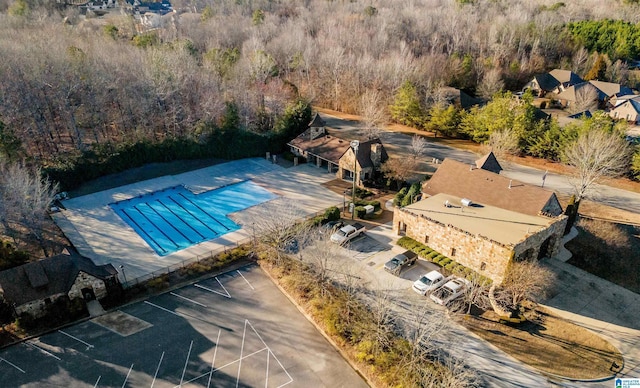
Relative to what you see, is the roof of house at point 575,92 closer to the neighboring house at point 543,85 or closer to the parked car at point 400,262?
the neighboring house at point 543,85

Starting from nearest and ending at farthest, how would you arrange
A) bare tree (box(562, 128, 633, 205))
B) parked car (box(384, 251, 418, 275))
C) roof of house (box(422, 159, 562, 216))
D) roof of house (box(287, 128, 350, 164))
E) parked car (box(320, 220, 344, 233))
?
parked car (box(384, 251, 418, 275)), roof of house (box(422, 159, 562, 216)), parked car (box(320, 220, 344, 233)), bare tree (box(562, 128, 633, 205)), roof of house (box(287, 128, 350, 164))

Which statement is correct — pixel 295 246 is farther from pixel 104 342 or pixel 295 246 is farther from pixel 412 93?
pixel 412 93

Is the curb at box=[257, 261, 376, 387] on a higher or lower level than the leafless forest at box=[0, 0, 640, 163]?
lower

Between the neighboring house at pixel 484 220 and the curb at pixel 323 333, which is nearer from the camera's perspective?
the curb at pixel 323 333

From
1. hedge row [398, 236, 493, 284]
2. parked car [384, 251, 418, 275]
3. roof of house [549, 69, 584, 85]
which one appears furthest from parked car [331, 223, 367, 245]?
roof of house [549, 69, 584, 85]

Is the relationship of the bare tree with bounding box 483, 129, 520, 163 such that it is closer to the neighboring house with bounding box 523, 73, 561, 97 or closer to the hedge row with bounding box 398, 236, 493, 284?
the hedge row with bounding box 398, 236, 493, 284

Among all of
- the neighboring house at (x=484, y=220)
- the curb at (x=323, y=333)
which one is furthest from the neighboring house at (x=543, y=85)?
the curb at (x=323, y=333)

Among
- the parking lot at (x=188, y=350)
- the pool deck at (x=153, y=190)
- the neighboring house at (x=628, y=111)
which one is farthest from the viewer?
the neighboring house at (x=628, y=111)
